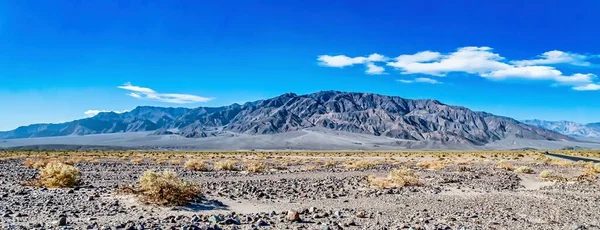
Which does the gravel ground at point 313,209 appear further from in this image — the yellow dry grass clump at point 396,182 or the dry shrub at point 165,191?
A: the yellow dry grass clump at point 396,182

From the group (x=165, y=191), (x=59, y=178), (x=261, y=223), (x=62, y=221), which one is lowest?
(x=261, y=223)

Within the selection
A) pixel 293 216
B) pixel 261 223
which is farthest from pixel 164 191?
pixel 293 216

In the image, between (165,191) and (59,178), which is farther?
(59,178)

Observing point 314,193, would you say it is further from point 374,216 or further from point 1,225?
point 1,225

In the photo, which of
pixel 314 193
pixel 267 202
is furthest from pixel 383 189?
pixel 267 202

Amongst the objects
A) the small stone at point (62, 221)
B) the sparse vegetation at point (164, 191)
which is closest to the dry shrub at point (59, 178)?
the sparse vegetation at point (164, 191)

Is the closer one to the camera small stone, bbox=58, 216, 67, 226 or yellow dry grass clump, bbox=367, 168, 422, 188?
small stone, bbox=58, 216, 67, 226

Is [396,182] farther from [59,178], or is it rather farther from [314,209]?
[59,178]

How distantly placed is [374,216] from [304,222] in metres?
2.11

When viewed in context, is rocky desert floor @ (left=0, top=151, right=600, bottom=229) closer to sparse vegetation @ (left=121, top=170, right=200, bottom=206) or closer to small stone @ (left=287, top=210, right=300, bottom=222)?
small stone @ (left=287, top=210, right=300, bottom=222)

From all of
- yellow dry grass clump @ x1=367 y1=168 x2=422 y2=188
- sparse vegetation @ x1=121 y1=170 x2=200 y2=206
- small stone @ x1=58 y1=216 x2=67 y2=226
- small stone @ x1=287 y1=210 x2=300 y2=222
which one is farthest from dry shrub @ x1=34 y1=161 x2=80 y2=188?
yellow dry grass clump @ x1=367 y1=168 x2=422 y2=188

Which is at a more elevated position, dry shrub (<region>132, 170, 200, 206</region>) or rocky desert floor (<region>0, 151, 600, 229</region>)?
dry shrub (<region>132, 170, 200, 206</region>)

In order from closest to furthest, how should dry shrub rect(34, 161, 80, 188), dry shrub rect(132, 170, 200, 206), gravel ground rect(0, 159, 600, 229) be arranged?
gravel ground rect(0, 159, 600, 229) → dry shrub rect(132, 170, 200, 206) → dry shrub rect(34, 161, 80, 188)

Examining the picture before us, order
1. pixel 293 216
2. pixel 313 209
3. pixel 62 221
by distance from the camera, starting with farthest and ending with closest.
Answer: pixel 313 209 → pixel 293 216 → pixel 62 221
